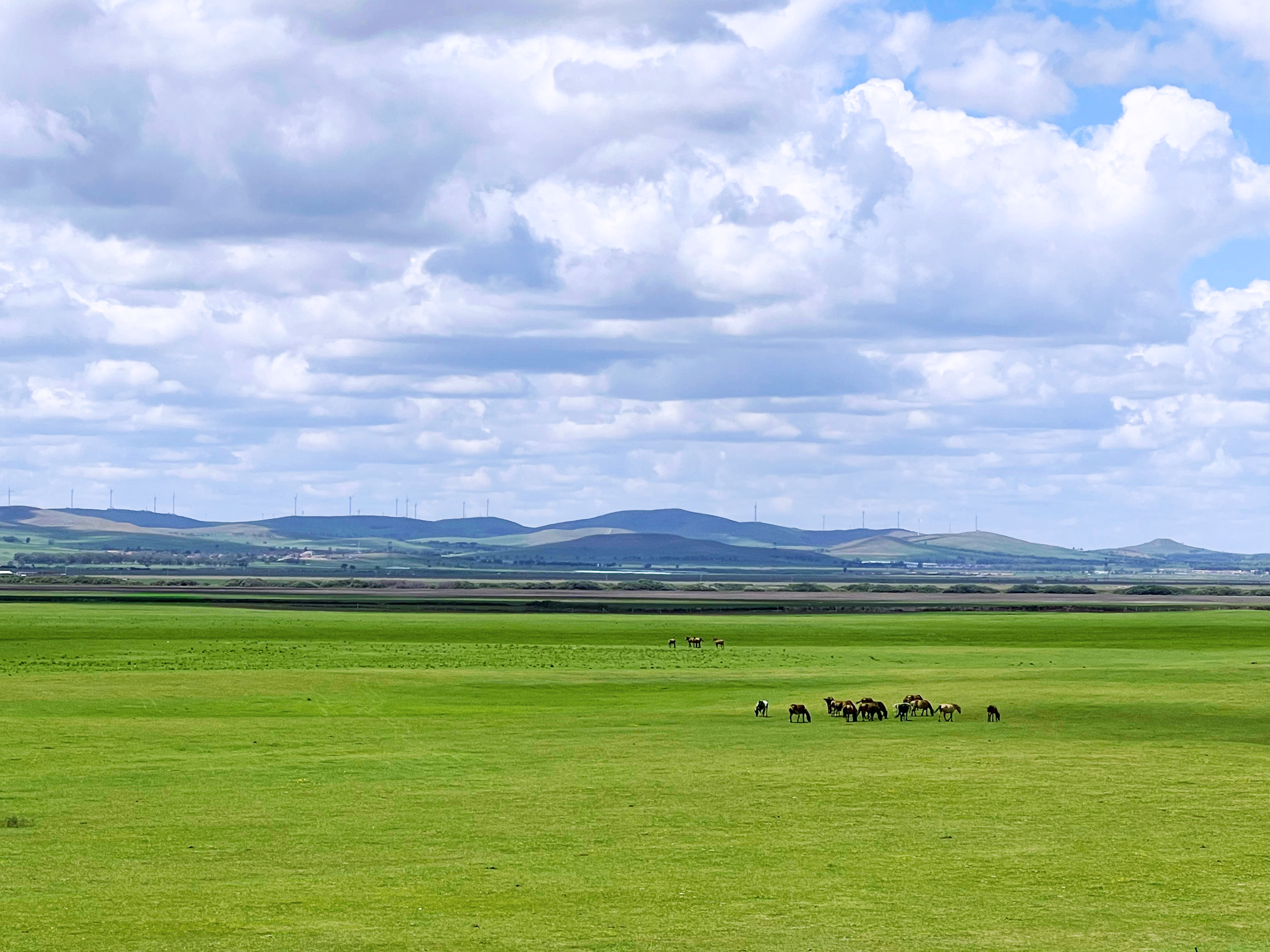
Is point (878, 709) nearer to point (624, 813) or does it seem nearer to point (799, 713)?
point (799, 713)

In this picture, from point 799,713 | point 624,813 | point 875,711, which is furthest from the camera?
point 875,711

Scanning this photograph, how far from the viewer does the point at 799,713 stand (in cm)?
4631

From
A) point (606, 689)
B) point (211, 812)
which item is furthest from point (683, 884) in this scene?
point (606, 689)

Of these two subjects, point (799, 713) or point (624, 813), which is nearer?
point (624, 813)

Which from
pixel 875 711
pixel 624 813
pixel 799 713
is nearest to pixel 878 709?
pixel 875 711

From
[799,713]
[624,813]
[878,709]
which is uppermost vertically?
[878,709]

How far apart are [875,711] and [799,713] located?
2.63m

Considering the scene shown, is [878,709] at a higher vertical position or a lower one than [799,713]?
higher

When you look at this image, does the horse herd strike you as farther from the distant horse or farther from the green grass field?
the green grass field

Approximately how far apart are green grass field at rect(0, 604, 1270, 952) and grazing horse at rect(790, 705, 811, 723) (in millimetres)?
424

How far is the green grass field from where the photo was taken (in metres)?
19.6

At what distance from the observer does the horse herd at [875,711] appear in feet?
151

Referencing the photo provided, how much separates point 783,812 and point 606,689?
1168 inches

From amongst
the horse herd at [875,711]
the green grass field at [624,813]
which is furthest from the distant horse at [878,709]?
the green grass field at [624,813]
